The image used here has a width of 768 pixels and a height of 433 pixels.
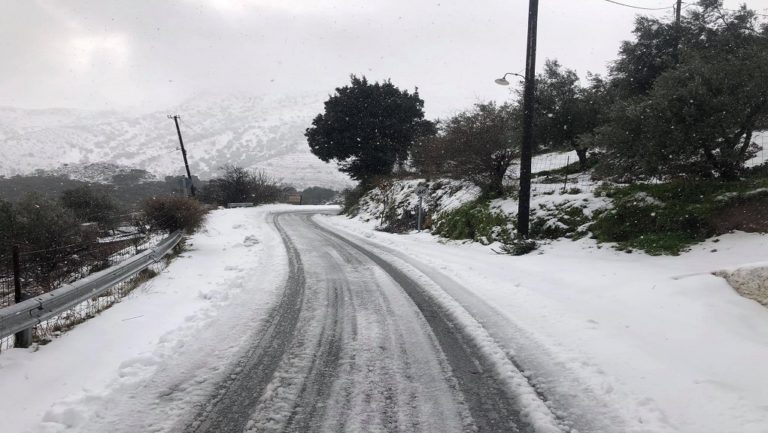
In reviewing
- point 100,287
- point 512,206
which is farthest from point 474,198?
point 100,287

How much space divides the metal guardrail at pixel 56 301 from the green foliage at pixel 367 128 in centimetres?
2597

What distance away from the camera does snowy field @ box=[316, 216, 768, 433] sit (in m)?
3.34

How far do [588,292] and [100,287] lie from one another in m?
7.79

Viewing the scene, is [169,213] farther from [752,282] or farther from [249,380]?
[752,282]

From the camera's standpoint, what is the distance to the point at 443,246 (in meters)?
13.2

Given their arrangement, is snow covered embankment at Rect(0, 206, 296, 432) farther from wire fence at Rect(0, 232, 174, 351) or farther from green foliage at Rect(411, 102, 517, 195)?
green foliage at Rect(411, 102, 517, 195)

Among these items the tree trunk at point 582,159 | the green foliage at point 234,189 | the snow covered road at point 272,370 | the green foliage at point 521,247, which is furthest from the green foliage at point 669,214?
the green foliage at point 234,189

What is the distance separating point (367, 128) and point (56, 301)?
29.5 m

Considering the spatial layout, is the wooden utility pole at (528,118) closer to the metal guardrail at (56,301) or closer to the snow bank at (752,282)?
the snow bank at (752,282)

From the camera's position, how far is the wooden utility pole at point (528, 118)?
1071cm

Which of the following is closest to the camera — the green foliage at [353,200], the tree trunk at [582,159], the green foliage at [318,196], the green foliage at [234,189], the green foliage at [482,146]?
the green foliage at [482,146]

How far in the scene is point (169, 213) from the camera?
12930mm

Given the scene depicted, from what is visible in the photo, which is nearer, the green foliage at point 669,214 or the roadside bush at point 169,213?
the green foliage at point 669,214

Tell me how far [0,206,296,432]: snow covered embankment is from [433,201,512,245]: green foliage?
7.47m
